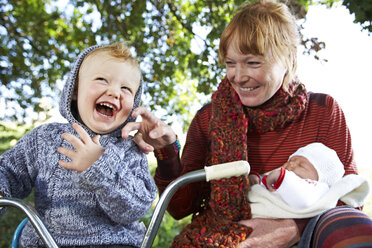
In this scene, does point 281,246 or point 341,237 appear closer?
point 341,237

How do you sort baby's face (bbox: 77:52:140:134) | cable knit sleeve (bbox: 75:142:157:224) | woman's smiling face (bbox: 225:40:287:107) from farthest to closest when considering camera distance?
woman's smiling face (bbox: 225:40:287:107) → baby's face (bbox: 77:52:140:134) → cable knit sleeve (bbox: 75:142:157:224)

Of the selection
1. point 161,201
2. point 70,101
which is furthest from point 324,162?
point 70,101

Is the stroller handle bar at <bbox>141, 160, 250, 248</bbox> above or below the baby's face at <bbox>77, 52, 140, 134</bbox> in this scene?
below

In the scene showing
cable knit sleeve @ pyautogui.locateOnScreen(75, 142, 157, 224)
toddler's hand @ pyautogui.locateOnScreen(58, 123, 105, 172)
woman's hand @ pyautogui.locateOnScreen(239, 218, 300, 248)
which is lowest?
woman's hand @ pyautogui.locateOnScreen(239, 218, 300, 248)

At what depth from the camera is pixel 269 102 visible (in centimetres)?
213

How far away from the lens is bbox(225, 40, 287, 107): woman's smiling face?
2021mm

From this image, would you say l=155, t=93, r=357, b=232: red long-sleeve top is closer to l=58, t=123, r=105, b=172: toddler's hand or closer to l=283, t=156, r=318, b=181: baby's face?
l=283, t=156, r=318, b=181: baby's face

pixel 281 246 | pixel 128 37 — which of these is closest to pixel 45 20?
pixel 128 37

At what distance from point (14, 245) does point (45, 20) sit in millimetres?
4370

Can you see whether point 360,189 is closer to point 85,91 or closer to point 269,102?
point 269,102

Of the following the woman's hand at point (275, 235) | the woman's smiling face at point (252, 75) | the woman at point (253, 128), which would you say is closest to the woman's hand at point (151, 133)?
the woman at point (253, 128)

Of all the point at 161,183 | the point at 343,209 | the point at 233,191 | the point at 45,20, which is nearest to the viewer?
the point at 343,209

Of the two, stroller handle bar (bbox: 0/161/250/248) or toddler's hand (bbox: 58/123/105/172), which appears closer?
stroller handle bar (bbox: 0/161/250/248)

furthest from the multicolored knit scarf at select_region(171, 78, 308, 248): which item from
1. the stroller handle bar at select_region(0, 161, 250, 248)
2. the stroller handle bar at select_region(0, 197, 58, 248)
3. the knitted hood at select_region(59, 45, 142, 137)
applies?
the stroller handle bar at select_region(0, 197, 58, 248)
